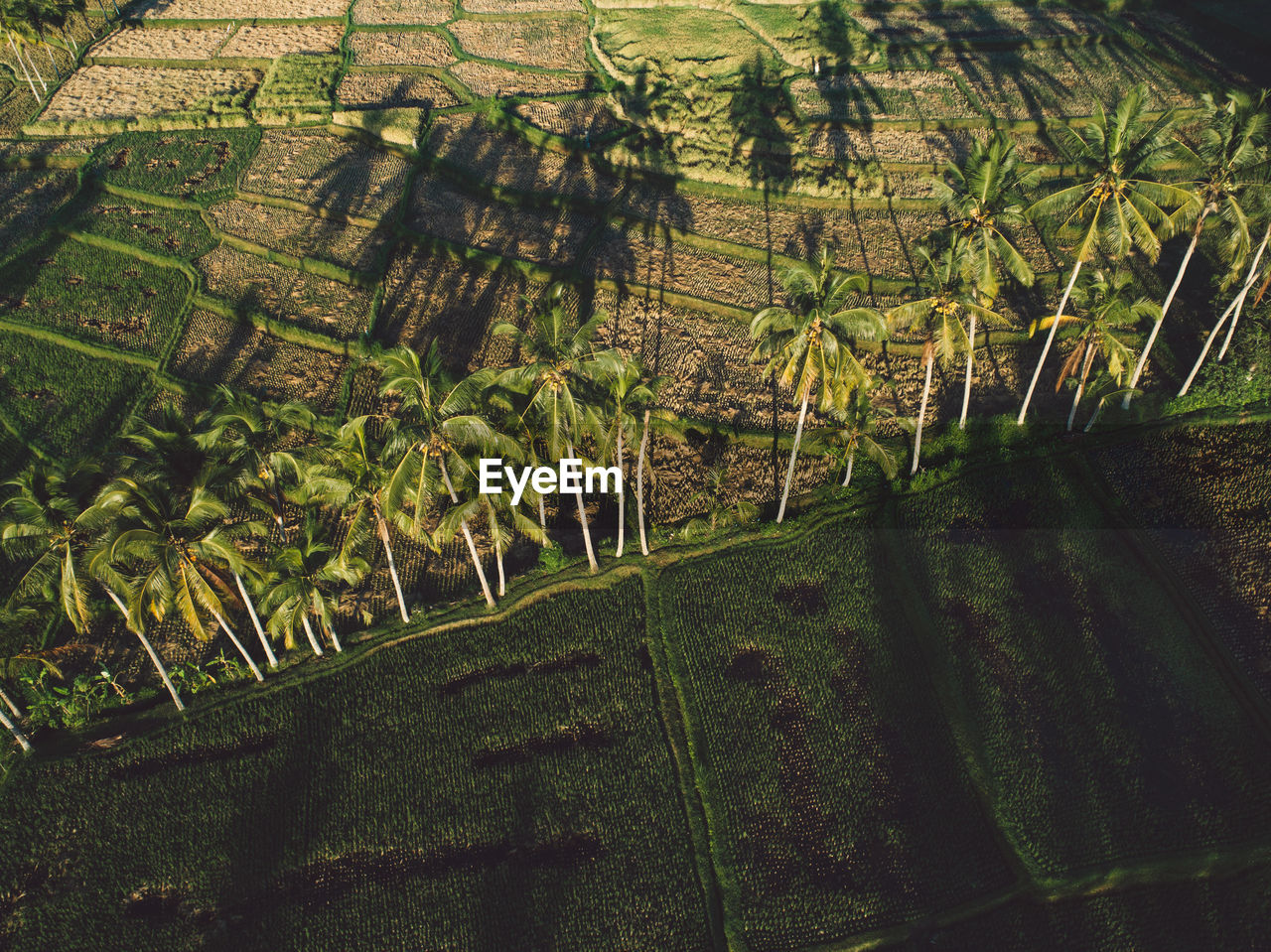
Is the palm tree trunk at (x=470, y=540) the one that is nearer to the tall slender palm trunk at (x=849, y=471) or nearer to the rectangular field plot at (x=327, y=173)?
the tall slender palm trunk at (x=849, y=471)

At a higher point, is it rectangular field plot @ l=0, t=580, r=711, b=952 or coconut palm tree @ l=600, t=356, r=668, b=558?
coconut palm tree @ l=600, t=356, r=668, b=558

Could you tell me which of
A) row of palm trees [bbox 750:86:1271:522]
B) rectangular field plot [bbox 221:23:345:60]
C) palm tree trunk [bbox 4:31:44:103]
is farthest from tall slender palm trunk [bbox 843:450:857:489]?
palm tree trunk [bbox 4:31:44:103]

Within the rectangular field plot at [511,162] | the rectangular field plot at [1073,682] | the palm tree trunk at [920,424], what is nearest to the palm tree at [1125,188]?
the palm tree trunk at [920,424]

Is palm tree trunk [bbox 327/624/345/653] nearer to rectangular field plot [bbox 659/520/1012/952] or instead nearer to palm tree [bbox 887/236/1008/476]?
rectangular field plot [bbox 659/520/1012/952]

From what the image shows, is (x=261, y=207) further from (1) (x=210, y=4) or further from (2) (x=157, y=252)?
(1) (x=210, y=4)

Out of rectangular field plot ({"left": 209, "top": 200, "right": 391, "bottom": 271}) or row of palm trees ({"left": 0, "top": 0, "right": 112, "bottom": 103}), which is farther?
row of palm trees ({"left": 0, "top": 0, "right": 112, "bottom": 103})

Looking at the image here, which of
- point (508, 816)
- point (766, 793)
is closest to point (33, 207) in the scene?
point (508, 816)
